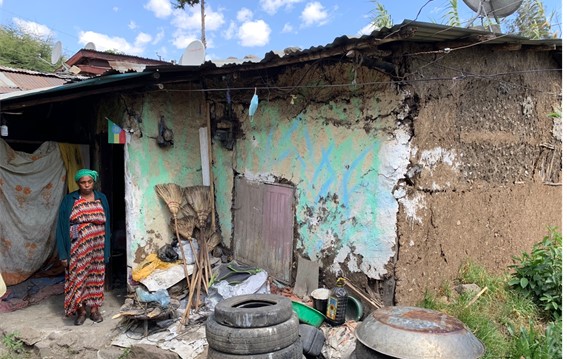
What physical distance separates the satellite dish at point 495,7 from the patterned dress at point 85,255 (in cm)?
547

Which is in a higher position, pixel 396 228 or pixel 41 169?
pixel 41 169

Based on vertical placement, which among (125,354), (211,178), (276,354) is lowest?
(125,354)

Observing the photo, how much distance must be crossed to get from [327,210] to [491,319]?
215 cm

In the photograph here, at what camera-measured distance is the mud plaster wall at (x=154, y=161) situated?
5.96 meters

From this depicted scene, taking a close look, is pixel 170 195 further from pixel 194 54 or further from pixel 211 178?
pixel 194 54

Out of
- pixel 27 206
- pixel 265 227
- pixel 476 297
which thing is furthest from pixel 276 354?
pixel 27 206

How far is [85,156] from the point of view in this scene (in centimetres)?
713

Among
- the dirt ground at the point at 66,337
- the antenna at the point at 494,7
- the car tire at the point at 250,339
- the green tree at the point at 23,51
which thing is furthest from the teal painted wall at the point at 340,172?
the green tree at the point at 23,51

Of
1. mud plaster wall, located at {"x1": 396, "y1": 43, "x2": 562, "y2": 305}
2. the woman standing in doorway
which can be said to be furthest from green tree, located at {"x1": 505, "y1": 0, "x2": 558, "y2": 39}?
the woman standing in doorway

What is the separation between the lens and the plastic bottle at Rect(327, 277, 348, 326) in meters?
4.69

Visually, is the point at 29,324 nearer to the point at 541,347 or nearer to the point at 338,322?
the point at 338,322

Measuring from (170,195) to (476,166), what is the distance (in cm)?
416

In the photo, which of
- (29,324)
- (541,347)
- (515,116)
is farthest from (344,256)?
(29,324)

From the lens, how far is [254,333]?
3.90 meters
